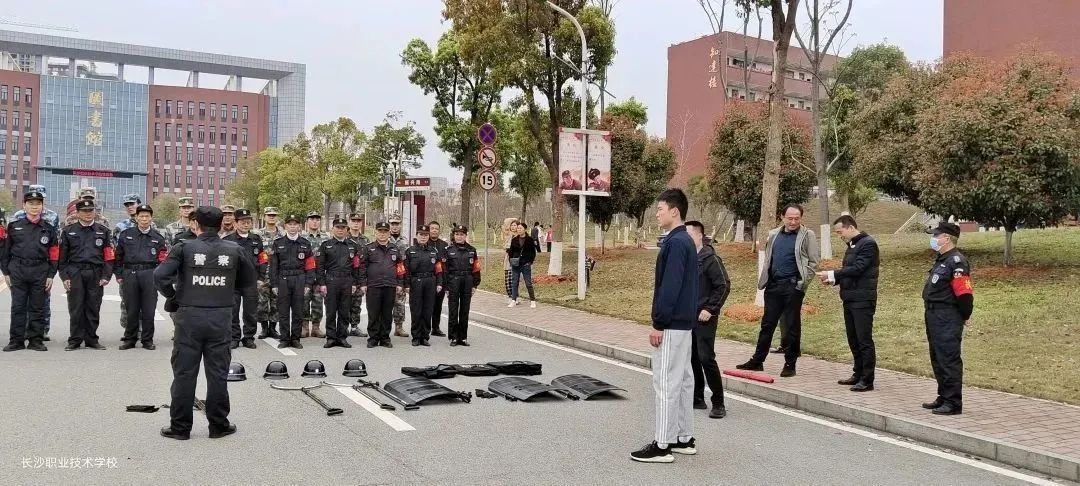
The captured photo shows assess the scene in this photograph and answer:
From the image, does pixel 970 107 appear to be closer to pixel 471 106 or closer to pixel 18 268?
pixel 18 268

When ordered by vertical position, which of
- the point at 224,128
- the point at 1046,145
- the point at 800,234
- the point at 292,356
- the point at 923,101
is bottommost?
the point at 292,356

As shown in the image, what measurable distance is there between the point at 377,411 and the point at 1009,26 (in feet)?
163

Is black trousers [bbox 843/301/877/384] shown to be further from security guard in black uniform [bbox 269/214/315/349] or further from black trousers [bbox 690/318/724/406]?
security guard in black uniform [bbox 269/214/315/349]

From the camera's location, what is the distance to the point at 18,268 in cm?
1021

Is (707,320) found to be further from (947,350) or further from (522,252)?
(522,252)

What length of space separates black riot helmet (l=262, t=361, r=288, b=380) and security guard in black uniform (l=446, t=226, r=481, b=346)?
3361mm

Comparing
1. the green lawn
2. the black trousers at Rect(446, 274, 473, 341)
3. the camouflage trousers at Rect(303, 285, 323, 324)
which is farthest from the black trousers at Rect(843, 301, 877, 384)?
the camouflage trousers at Rect(303, 285, 323, 324)

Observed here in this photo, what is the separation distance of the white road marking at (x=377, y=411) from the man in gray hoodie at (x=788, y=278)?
4.07 m

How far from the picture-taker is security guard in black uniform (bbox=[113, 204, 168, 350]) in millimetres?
10562

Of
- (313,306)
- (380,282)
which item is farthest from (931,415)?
(313,306)

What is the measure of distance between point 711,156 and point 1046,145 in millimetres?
12677

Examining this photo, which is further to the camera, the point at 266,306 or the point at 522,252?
the point at 522,252

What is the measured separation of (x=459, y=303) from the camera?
38.9ft

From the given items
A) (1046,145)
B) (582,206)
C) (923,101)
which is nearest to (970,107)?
(1046,145)
